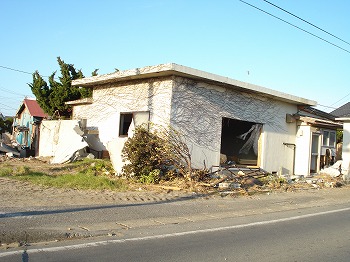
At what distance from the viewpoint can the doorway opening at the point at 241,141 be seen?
60.4 ft

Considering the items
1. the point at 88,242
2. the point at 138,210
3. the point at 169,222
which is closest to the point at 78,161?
the point at 138,210

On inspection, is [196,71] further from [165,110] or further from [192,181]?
[192,181]

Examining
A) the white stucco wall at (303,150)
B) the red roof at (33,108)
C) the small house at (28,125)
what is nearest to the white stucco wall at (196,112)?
the white stucco wall at (303,150)

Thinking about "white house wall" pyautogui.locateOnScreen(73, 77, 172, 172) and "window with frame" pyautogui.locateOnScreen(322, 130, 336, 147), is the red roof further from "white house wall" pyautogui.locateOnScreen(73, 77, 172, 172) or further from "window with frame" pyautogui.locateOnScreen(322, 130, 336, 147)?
"window with frame" pyautogui.locateOnScreen(322, 130, 336, 147)

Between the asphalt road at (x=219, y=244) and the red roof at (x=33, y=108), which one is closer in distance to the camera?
the asphalt road at (x=219, y=244)

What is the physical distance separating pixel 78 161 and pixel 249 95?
317 inches

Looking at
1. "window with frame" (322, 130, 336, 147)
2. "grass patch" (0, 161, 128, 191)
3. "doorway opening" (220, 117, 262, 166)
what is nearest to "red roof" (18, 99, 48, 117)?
"doorway opening" (220, 117, 262, 166)

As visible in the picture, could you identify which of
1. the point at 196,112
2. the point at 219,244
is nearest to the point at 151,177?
the point at 196,112

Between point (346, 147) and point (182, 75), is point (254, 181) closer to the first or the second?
point (182, 75)

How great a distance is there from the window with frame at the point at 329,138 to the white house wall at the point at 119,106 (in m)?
9.81

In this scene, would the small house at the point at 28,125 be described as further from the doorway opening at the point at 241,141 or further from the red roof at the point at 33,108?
the doorway opening at the point at 241,141

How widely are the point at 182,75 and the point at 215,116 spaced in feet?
8.01

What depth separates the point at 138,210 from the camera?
9109 mm

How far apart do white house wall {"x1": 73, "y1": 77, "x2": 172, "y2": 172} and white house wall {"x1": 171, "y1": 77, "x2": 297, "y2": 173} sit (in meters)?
0.57
